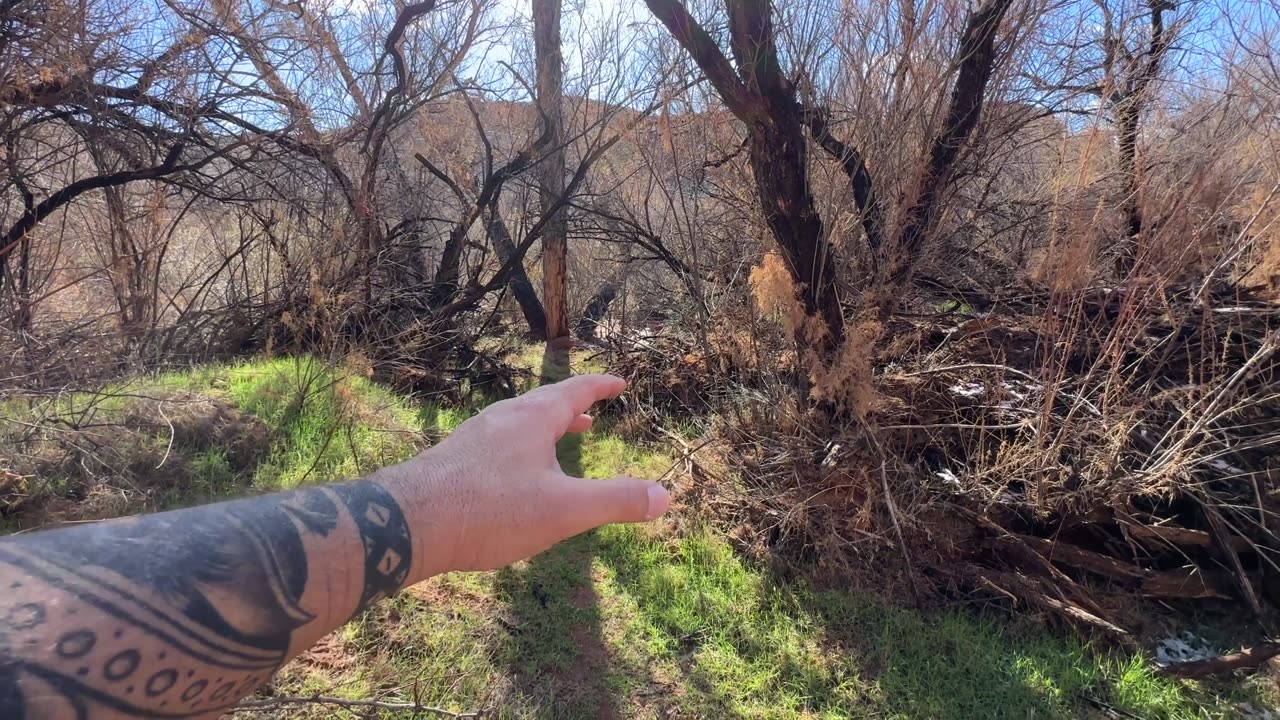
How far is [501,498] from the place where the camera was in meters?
1.51

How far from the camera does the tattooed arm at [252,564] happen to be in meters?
0.97

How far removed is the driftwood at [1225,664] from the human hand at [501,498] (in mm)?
3083

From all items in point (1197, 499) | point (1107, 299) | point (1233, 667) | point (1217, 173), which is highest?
point (1217, 173)

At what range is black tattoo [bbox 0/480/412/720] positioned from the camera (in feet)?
3.08

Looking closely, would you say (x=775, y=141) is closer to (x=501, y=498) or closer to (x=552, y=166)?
(x=501, y=498)

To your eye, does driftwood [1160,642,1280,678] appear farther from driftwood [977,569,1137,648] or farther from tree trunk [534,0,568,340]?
tree trunk [534,0,568,340]

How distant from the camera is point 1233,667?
3100 millimetres

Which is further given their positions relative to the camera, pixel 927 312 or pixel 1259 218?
pixel 927 312

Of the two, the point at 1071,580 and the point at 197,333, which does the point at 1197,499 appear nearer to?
the point at 1071,580

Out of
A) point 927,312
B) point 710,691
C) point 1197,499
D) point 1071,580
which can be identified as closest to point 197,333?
point 710,691

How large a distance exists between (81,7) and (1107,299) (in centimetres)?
619

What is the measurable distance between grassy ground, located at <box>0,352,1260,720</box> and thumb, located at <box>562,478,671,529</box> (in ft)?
4.76

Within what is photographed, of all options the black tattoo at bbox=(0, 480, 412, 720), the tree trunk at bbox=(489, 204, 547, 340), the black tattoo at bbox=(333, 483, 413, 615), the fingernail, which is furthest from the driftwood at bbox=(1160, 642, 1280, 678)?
the tree trunk at bbox=(489, 204, 547, 340)

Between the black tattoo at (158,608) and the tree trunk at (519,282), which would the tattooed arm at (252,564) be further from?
the tree trunk at (519,282)
